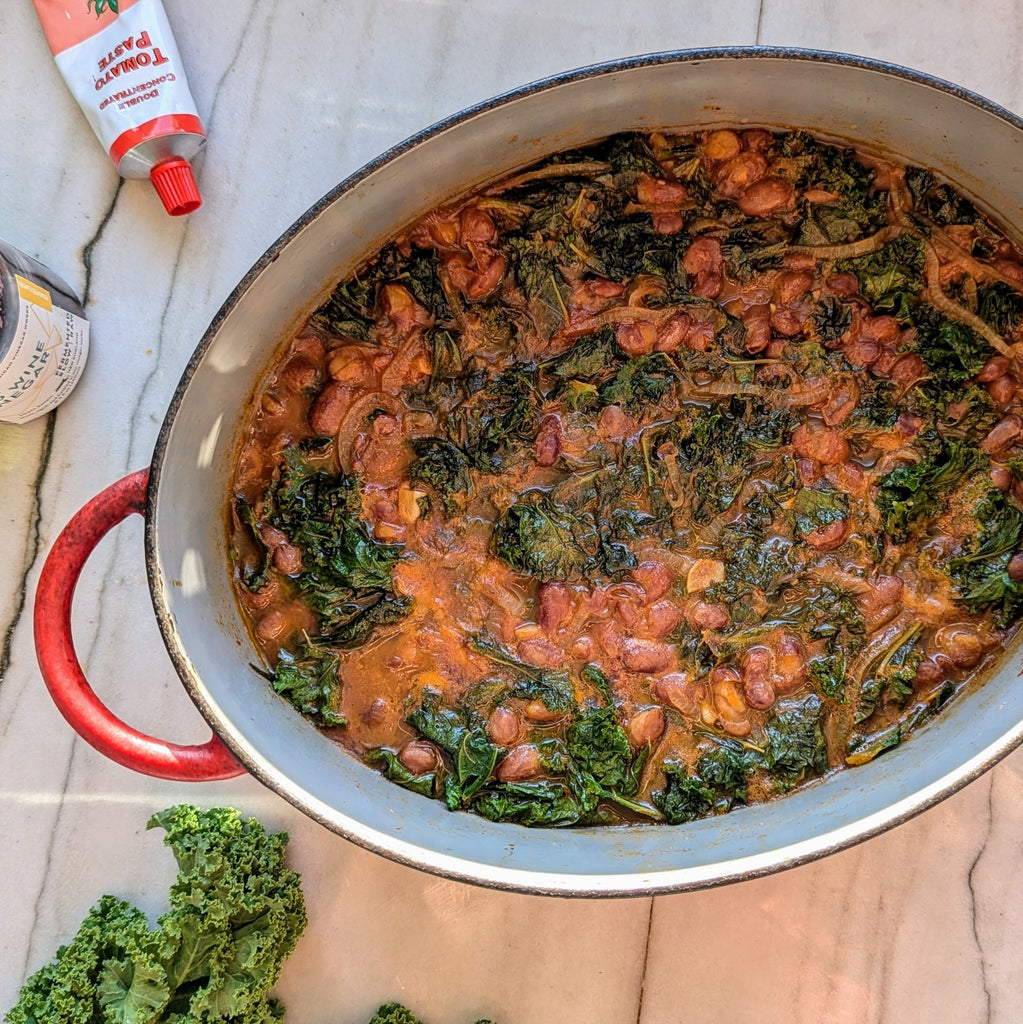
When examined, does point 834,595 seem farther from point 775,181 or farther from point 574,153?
point 574,153

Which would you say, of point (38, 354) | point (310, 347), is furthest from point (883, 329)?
point (38, 354)

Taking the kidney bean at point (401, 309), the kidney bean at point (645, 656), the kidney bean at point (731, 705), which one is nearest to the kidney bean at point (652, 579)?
the kidney bean at point (645, 656)

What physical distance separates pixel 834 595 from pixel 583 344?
88 cm

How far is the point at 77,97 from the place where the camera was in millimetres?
2180

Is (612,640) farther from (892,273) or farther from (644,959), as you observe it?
(892,273)

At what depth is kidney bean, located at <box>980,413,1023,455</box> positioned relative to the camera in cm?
228

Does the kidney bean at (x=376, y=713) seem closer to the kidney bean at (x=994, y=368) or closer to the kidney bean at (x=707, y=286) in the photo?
the kidney bean at (x=707, y=286)

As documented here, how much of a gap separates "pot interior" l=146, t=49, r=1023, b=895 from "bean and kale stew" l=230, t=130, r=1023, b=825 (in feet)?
0.25

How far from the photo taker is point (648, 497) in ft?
7.91

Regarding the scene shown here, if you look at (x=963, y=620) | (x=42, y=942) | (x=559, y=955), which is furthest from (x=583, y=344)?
(x=42, y=942)

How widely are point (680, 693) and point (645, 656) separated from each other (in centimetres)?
13

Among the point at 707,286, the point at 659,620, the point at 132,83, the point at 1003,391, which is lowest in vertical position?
the point at 659,620

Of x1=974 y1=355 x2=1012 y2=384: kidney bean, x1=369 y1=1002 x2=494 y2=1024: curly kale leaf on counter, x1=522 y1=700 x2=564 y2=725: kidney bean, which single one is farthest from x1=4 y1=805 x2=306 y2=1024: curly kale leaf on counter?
x1=974 y1=355 x2=1012 y2=384: kidney bean

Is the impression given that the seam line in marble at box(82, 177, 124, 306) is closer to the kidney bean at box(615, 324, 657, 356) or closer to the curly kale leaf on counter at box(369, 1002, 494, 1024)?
the kidney bean at box(615, 324, 657, 356)
